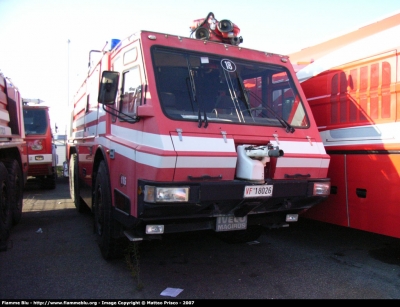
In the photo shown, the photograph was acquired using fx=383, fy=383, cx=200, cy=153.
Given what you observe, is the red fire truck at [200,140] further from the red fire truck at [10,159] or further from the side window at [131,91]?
the red fire truck at [10,159]

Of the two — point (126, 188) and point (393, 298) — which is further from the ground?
point (126, 188)

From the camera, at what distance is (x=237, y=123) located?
13.8 feet

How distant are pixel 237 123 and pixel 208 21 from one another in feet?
5.87

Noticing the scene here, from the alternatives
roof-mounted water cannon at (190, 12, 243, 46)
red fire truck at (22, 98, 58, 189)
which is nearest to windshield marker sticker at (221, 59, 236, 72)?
roof-mounted water cannon at (190, 12, 243, 46)

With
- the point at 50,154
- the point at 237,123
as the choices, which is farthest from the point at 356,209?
the point at 50,154

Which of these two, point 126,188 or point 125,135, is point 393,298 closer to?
point 126,188

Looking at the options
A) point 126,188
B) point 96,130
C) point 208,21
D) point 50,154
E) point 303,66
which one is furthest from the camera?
point 50,154

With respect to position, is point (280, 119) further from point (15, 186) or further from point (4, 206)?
point (15, 186)

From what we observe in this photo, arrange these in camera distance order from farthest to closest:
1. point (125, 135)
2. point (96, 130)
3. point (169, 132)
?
point (96, 130), point (125, 135), point (169, 132)

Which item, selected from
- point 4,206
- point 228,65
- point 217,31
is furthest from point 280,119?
point 4,206

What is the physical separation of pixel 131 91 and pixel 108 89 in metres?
0.27

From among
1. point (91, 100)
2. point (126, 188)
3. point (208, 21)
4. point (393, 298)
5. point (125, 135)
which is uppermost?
point (208, 21)

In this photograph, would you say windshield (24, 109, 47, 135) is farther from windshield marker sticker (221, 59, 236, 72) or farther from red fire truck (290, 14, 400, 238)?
red fire truck (290, 14, 400, 238)

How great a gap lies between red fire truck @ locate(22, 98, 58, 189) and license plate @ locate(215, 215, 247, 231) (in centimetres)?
878
